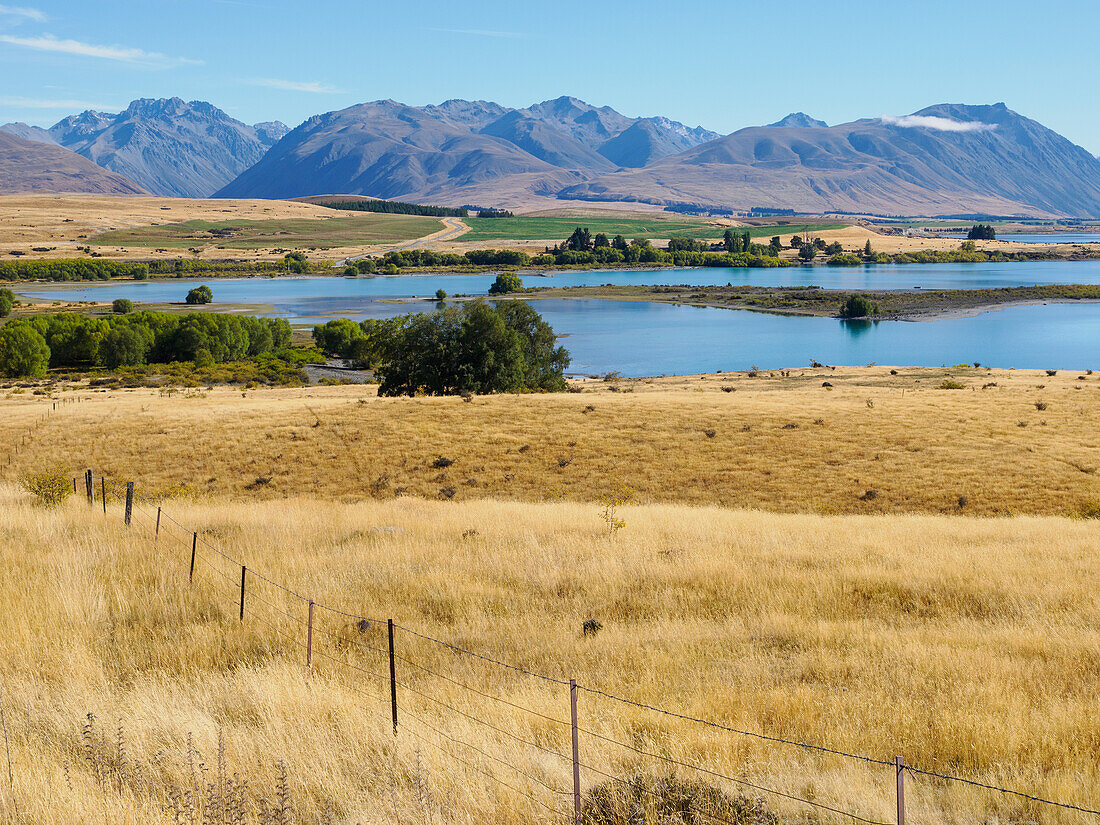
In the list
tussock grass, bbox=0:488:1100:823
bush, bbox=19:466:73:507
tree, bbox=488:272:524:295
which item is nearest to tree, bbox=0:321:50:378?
bush, bbox=19:466:73:507

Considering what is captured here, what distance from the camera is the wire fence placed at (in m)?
5.59

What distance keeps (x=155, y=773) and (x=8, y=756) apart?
41.4 inches

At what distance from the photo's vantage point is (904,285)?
177m

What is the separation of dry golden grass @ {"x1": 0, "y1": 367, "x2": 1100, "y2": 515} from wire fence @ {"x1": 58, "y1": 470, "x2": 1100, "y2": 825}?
1765 centimetres

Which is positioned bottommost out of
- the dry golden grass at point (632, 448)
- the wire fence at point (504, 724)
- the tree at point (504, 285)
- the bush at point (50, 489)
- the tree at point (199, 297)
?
the dry golden grass at point (632, 448)

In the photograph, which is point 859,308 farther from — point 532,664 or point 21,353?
point 532,664

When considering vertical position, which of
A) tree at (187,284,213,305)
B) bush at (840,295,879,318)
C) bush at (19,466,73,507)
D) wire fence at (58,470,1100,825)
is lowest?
bush at (19,466,73,507)

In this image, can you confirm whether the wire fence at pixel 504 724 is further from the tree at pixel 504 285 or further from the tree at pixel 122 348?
the tree at pixel 504 285

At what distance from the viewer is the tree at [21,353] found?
8350cm

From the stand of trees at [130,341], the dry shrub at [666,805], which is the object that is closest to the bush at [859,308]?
the stand of trees at [130,341]

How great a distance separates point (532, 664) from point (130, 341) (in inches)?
3798

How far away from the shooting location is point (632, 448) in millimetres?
33219

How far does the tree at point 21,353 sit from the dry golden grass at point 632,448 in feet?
170

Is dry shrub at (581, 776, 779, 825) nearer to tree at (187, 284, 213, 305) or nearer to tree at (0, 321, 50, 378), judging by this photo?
tree at (0, 321, 50, 378)
